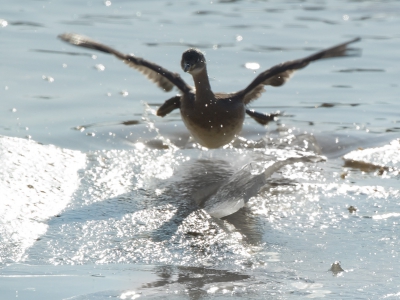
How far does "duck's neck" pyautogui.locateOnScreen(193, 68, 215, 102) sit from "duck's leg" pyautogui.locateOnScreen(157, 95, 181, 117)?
0.89 ft

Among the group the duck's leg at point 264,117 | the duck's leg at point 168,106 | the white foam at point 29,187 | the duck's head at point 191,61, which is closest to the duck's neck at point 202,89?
the duck's head at point 191,61

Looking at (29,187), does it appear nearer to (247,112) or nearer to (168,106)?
(168,106)

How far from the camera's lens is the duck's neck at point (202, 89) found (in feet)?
20.1

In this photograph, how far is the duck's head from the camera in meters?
5.80

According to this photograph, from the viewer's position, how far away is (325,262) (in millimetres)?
3861

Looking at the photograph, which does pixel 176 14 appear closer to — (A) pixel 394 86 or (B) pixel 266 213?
(A) pixel 394 86

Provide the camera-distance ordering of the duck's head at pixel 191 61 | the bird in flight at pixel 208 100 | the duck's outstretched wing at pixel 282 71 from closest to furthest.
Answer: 1. the duck's outstretched wing at pixel 282 71
2. the duck's head at pixel 191 61
3. the bird in flight at pixel 208 100

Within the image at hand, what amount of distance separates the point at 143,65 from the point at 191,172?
1.08 metres

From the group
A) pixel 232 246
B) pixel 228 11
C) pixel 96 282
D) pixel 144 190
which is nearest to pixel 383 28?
pixel 228 11

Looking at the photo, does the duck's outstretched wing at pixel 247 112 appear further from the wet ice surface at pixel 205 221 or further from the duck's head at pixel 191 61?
the duck's head at pixel 191 61

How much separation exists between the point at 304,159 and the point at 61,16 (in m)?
6.01

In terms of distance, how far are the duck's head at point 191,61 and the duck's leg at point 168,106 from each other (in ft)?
1.39

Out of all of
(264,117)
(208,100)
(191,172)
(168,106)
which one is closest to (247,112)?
(264,117)

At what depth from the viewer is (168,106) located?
634 centimetres
